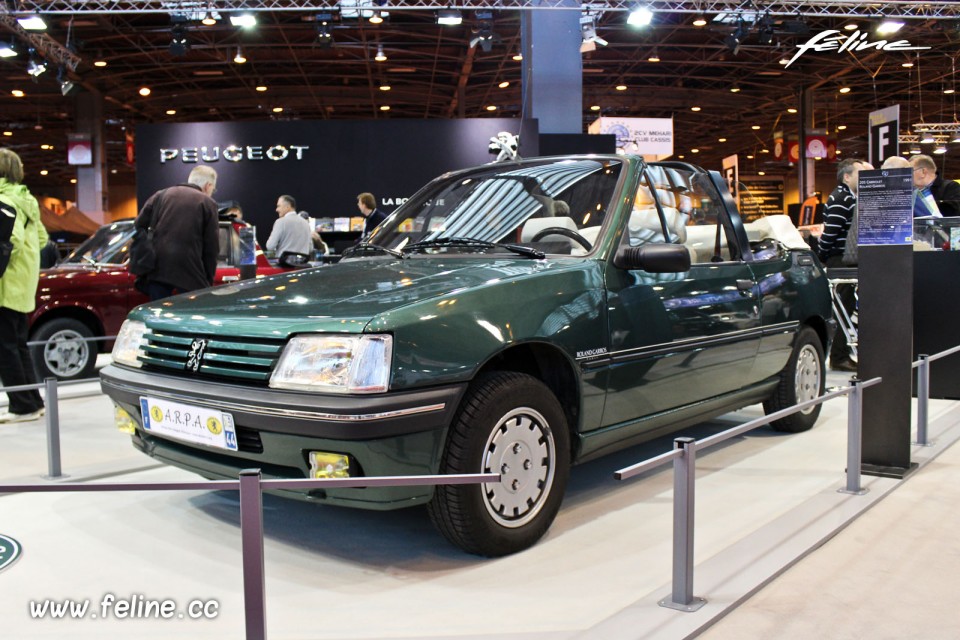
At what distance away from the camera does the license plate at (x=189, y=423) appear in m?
2.54

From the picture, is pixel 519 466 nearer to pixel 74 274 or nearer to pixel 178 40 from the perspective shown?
pixel 74 274

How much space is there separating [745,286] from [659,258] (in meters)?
1.05

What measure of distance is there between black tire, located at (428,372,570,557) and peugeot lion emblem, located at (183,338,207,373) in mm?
855

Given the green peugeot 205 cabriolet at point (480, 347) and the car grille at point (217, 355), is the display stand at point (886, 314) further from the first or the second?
the car grille at point (217, 355)

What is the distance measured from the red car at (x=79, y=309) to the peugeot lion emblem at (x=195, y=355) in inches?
161

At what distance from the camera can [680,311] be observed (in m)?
3.35

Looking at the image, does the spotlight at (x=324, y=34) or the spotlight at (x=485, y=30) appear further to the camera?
the spotlight at (x=324, y=34)

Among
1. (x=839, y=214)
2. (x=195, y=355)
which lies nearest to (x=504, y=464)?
(x=195, y=355)

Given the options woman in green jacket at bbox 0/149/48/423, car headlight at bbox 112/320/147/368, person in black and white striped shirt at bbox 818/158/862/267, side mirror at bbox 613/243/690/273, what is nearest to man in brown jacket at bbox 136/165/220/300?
woman in green jacket at bbox 0/149/48/423

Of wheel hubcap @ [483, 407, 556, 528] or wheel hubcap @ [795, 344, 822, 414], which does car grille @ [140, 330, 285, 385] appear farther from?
wheel hubcap @ [795, 344, 822, 414]

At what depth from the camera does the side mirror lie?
2951mm

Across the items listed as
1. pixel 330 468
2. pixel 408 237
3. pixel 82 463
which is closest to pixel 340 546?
pixel 330 468

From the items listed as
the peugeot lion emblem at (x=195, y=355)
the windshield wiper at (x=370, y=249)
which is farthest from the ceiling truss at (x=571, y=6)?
the peugeot lion emblem at (x=195, y=355)

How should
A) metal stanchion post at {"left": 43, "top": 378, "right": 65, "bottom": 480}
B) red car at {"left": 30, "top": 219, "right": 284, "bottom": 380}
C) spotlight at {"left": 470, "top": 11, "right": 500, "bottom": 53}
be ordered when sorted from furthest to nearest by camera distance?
spotlight at {"left": 470, "top": 11, "right": 500, "bottom": 53}
red car at {"left": 30, "top": 219, "right": 284, "bottom": 380}
metal stanchion post at {"left": 43, "top": 378, "right": 65, "bottom": 480}
